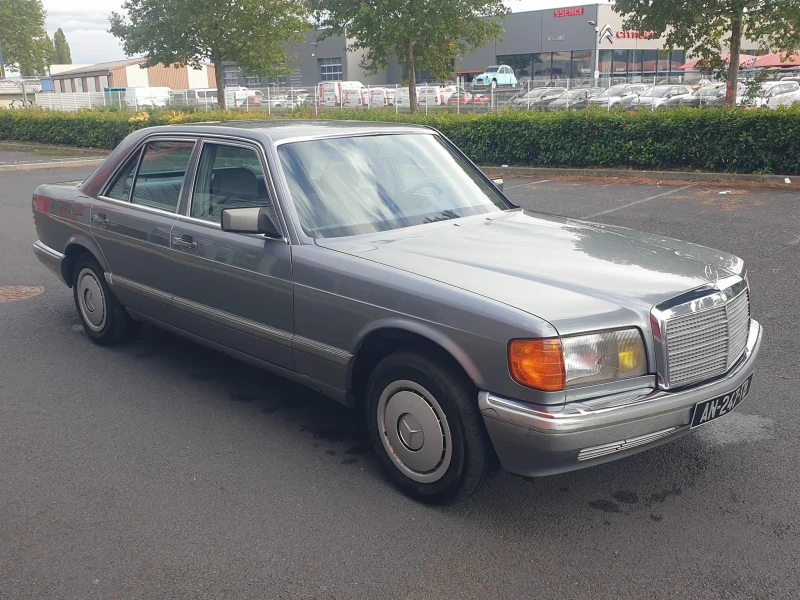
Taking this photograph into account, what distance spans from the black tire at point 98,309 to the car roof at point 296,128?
4.18 ft

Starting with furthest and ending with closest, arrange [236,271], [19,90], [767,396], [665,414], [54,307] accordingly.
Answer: [19,90]
[54,307]
[767,396]
[236,271]
[665,414]

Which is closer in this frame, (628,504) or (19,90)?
(628,504)

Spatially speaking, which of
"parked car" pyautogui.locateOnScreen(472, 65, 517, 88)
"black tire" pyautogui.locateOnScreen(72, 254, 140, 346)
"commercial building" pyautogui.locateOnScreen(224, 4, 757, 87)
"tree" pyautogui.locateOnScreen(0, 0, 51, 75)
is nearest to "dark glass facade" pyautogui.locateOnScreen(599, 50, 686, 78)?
"commercial building" pyautogui.locateOnScreen(224, 4, 757, 87)

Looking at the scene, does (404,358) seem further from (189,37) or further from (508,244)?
(189,37)

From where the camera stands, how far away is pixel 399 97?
115 feet

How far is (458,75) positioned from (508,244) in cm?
6074

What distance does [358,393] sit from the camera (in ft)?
13.4

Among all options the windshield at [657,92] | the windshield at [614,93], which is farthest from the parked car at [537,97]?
the windshield at [657,92]

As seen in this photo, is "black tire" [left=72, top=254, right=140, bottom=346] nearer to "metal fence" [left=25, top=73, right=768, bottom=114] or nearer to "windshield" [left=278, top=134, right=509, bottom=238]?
"windshield" [left=278, top=134, right=509, bottom=238]

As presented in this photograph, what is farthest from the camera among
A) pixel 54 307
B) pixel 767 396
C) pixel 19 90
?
pixel 19 90

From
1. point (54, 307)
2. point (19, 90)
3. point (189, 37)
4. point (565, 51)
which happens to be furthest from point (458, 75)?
point (54, 307)

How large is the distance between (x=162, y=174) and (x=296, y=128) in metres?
1.12

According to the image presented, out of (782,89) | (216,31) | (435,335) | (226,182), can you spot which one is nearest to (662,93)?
(782,89)

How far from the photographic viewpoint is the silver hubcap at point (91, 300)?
19.4ft
